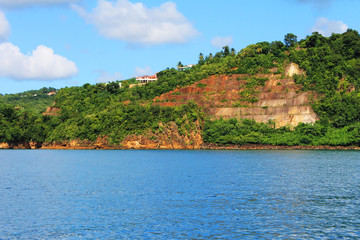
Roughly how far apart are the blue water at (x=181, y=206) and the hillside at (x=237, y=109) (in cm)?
6430

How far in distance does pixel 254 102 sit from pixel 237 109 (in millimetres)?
5747

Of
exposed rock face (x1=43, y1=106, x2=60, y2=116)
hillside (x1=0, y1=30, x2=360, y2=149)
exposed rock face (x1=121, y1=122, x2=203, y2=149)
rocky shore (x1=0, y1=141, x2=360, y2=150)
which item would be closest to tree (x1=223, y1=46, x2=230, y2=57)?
hillside (x1=0, y1=30, x2=360, y2=149)

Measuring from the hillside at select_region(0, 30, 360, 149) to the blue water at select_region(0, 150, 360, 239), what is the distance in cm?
6430

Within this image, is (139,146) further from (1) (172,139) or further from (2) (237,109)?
(2) (237,109)

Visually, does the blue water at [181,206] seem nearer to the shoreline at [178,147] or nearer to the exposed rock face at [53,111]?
the shoreline at [178,147]

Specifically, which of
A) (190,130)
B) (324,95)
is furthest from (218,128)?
(324,95)

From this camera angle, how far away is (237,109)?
126188 millimetres

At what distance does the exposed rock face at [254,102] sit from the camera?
118 meters

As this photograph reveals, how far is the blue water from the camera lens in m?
24.8

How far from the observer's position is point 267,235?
23766mm

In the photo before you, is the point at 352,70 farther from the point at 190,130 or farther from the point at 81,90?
the point at 81,90

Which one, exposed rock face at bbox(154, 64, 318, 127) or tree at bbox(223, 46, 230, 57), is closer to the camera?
exposed rock face at bbox(154, 64, 318, 127)

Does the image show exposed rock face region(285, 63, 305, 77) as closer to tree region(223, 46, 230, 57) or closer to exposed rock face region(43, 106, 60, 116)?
tree region(223, 46, 230, 57)

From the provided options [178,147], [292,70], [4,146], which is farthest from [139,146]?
[292,70]
